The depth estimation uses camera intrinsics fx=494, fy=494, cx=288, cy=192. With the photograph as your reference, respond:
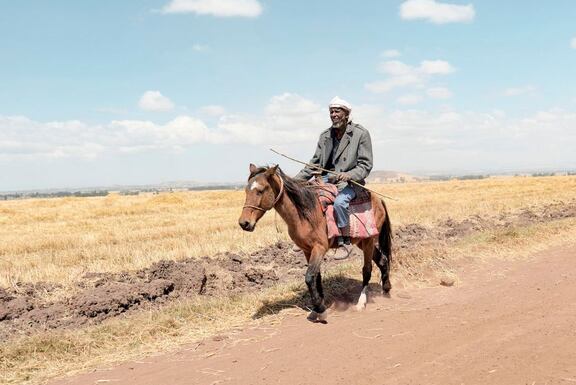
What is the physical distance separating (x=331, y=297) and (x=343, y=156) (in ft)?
8.06

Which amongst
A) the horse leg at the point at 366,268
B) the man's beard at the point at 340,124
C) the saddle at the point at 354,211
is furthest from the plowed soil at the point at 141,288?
the man's beard at the point at 340,124

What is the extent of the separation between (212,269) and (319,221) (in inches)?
196

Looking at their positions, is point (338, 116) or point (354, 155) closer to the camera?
point (338, 116)

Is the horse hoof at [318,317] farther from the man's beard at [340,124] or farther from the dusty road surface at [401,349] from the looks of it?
the man's beard at [340,124]

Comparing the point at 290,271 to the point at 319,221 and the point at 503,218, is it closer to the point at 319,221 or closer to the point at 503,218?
the point at 319,221

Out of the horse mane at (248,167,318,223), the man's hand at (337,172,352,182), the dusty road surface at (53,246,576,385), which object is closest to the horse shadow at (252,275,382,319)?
the dusty road surface at (53,246,576,385)

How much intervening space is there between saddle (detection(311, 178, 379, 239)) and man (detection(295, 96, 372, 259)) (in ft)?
0.34

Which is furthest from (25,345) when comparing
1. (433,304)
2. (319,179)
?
(433,304)

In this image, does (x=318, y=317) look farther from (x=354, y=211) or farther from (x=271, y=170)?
(x=271, y=170)

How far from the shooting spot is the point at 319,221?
7574 millimetres

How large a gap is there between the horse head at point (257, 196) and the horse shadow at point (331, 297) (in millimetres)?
1771

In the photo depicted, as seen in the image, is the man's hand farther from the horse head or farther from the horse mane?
the horse head

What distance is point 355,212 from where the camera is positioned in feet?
26.5

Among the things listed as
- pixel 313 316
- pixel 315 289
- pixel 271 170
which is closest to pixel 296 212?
pixel 271 170
